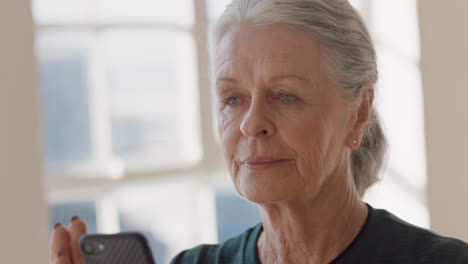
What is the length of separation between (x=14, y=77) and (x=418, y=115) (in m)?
2.10

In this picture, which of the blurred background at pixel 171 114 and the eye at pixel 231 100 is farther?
the blurred background at pixel 171 114

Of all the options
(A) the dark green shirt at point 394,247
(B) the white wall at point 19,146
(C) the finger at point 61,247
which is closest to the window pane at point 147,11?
(B) the white wall at point 19,146

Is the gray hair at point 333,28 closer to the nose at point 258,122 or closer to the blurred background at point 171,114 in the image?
the nose at point 258,122

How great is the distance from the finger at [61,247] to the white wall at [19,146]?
5.02 feet

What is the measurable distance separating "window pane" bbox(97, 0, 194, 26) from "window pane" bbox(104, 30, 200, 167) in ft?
0.21

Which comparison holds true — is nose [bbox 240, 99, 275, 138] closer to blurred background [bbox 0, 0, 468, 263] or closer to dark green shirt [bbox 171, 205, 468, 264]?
dark green shirt [bbox 171, 205, 468, 264]

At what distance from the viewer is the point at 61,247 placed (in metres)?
1.16

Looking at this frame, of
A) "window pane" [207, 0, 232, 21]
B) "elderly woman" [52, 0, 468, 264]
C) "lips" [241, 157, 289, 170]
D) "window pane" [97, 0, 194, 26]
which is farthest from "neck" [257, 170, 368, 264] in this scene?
"window pane" [207, 0, 232, 21]

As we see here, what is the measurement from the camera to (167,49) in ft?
11.8

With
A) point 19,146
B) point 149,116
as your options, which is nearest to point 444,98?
point 149,116

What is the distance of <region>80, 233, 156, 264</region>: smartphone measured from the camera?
1.01 metres

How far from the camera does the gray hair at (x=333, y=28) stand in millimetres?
1365

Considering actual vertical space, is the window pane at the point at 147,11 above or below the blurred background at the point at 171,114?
above

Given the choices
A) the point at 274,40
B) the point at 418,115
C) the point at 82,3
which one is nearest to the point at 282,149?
the point at 274,40
